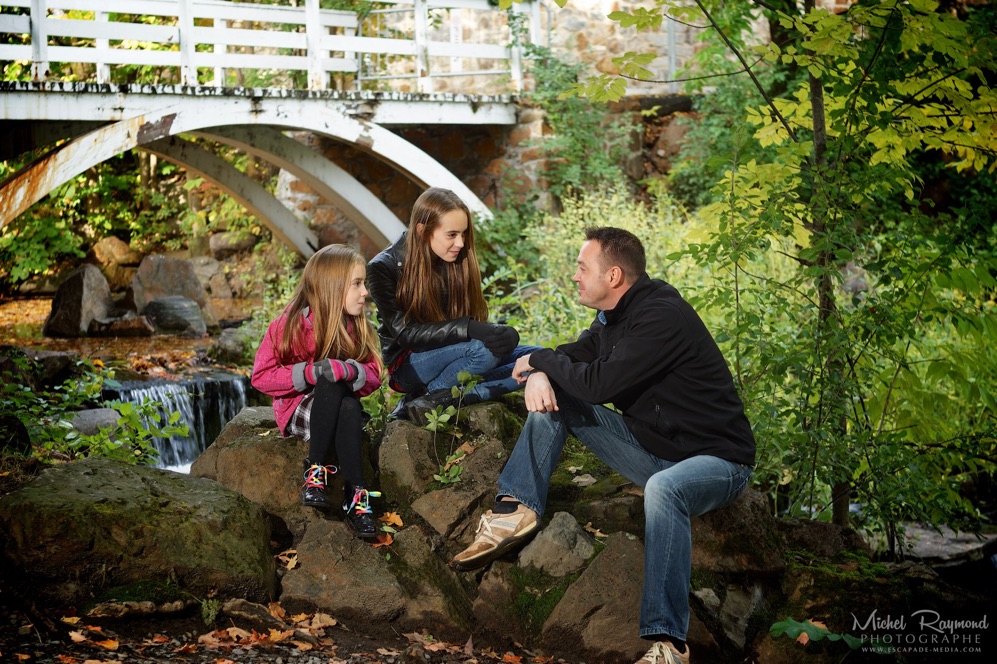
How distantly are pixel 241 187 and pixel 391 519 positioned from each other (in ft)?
24.0

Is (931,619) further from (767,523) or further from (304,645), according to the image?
(304,645)

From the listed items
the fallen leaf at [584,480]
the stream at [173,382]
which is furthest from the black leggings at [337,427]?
the stream at [173,382]

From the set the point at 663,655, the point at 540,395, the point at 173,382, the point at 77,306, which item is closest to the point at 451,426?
the point at 540,395

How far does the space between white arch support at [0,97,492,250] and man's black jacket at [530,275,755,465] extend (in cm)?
541

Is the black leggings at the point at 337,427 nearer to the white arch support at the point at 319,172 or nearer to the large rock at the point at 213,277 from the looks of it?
the white arch support at the point at 319,172

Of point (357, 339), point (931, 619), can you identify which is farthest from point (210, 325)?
point (931, 619)

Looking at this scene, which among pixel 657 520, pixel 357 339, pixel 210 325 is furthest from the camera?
pixel 210 325

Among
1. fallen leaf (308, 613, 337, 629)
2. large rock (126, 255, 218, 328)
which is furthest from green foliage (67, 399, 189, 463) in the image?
large rock (126, 255, 218, 328)

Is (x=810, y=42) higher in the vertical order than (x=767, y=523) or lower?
higher

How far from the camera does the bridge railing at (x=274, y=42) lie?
729 cm

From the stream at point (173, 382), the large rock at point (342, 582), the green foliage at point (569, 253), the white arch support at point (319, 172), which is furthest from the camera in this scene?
the white arch support at point (319, 172)

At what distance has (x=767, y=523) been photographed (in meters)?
3.35

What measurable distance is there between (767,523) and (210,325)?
25.2ft

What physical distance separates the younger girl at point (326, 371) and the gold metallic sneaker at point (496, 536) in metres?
0.41
